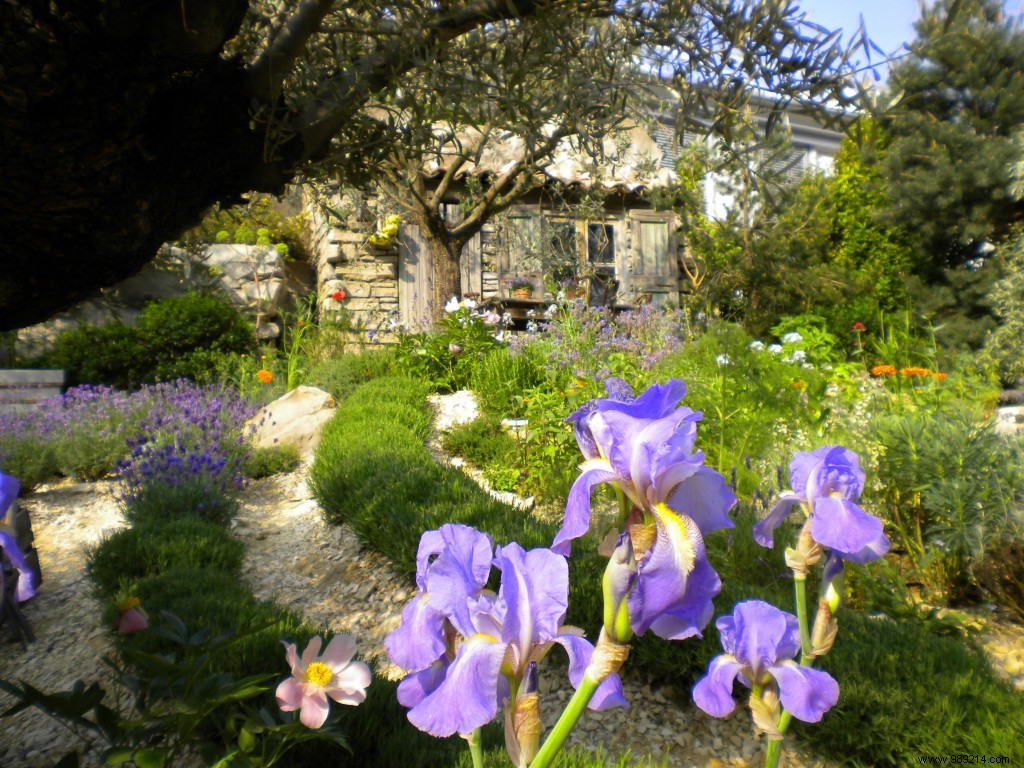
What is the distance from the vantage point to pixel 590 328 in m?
6.26

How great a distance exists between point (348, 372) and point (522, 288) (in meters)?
3.92

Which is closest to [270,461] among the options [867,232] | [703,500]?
[703,500]

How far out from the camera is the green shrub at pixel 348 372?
7.33m

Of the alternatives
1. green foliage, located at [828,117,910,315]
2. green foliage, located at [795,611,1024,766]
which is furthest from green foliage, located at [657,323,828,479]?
green foliage, located at [828,117,910,315]

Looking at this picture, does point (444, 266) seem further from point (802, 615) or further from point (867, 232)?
point (867, 232)

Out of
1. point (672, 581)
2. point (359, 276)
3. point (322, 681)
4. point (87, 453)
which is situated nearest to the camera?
point (672, 581)

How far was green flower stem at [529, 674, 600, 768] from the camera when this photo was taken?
0.55 m

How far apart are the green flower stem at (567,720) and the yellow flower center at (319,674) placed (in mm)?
792

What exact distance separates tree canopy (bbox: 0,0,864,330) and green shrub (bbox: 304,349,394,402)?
5281 mm

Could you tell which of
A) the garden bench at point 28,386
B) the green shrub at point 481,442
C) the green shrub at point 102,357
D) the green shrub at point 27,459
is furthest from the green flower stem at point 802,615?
the green shrub at point 102,357

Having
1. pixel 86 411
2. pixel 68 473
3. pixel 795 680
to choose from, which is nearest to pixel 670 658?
pixel 795 680

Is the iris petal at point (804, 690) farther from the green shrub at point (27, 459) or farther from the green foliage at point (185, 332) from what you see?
the green foliage at point (185, 332)

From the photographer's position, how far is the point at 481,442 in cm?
533

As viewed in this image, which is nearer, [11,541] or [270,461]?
[11,541]
